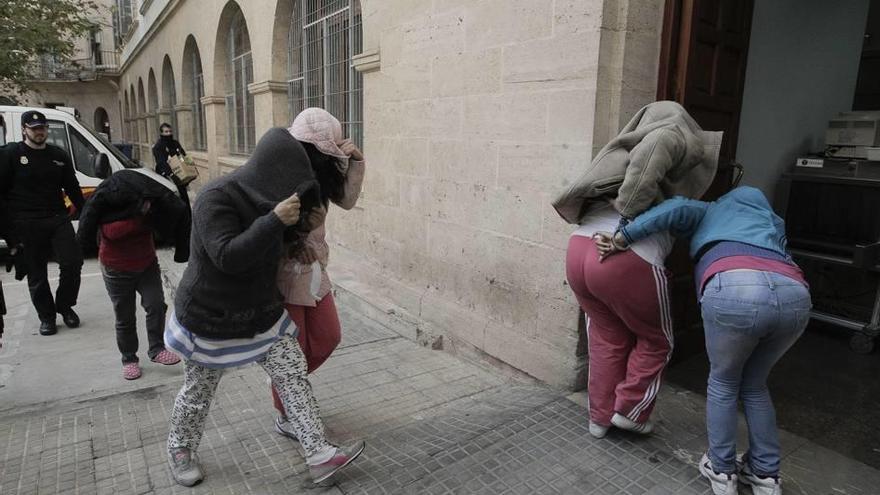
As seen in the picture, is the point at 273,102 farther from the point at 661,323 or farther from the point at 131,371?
the point at 661,323

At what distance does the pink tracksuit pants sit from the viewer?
8.28ft

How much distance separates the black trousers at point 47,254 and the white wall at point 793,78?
5.52m

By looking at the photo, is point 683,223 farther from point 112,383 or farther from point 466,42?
point 112,383

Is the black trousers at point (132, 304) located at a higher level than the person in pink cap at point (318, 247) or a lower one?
lower

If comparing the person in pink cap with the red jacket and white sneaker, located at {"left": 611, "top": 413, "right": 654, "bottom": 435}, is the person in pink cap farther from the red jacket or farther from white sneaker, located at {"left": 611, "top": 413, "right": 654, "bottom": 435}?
the red jacket

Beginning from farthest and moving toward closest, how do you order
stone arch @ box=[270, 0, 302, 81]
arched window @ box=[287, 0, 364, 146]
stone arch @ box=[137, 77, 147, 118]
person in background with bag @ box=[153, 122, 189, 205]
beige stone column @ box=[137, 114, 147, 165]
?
1. stone arch @ box=[137, 77, 147, 118]
2. beige stone column @ box=[137, 114, 147, 165]
3. person in background with bag @ box=[153, 122, 189, 205]
4. stone arch @ box=[270, 0, 302, 81]
5. arched window @ box=[287, 0, 364, 146]

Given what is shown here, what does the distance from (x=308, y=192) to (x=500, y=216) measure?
5.97ft

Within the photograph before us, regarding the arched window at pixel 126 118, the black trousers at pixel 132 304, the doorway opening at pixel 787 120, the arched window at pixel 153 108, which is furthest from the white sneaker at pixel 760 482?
the arched window at pixel 126 118

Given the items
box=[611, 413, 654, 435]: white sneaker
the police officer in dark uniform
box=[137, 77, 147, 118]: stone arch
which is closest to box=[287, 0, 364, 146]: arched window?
the police officer in dark uniform

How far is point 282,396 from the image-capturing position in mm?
2498

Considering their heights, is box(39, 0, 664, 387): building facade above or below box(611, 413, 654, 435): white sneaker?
above

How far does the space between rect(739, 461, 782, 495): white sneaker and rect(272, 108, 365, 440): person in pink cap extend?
1.89 meters

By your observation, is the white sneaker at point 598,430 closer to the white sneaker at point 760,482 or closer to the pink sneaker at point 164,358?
the white sneaker at point 760,482

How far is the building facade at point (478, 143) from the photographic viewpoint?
10.5 ft
